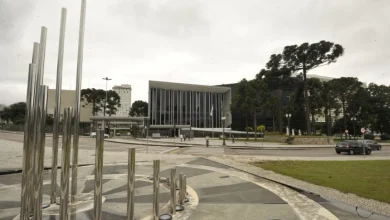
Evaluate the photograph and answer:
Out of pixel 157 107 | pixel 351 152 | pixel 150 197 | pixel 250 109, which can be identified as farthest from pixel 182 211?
pixel 157 107

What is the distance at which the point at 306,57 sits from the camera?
4772 centimetres

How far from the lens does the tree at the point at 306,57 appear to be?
45.7m

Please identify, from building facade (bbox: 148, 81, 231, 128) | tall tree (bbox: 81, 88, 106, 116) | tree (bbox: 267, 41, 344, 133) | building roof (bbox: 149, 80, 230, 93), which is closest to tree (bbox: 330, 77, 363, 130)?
tree (bbox: 267, 41, 344, 133)

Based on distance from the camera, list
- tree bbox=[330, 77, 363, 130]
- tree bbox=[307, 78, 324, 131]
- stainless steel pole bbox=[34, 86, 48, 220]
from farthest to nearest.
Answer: tree bbox=[330, 77, 363, 130], tree bbox=[307, 78, 324, 131], stainless steel pole bbox=[34, 86, 48, 220]

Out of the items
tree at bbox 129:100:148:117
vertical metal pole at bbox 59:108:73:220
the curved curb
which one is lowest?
the curved curb

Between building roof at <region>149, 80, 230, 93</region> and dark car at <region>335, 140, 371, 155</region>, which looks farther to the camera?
building roof at <region>149, 80, 230, 93</region>

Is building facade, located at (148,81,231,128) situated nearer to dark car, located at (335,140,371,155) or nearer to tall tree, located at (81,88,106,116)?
tall tree, located at (81,88,106,116)

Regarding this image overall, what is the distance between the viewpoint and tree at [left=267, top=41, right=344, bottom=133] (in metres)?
45.7

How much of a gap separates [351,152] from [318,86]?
108 ft

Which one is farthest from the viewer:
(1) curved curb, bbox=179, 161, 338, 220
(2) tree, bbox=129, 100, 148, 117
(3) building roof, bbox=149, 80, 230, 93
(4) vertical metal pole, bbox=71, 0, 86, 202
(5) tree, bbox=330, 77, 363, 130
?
(2) tree, bbox=129, 100, 148, 117

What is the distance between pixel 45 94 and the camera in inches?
191

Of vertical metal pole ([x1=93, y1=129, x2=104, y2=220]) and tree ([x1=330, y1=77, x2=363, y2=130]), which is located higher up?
tree ([x1=330, y1=77, x2=363, y2=130])

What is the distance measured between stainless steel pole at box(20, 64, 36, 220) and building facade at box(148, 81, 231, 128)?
70.5m

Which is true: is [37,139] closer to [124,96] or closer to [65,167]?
[65,167]
